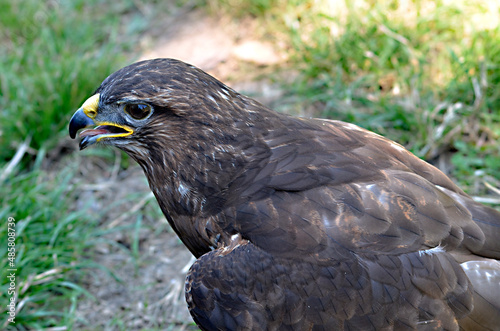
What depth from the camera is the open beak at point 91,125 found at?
3129 mm

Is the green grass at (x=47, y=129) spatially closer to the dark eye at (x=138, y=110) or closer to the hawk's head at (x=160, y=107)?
the hawk's head at (x=160, y=107)

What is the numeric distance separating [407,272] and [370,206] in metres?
0.36

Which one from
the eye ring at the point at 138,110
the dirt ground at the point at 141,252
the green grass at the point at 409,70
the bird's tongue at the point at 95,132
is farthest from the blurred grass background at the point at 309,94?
the eye ring at the point at 138,110

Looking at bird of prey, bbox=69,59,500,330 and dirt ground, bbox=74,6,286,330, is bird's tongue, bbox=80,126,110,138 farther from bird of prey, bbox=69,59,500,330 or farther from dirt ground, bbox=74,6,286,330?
dirt ground, bbox=74,6,286,330

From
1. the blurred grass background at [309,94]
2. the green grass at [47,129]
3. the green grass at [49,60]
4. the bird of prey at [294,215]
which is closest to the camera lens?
the bird of prey at [294,215]

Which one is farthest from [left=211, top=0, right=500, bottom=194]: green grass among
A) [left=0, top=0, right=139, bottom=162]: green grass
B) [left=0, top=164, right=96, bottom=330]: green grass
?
[left=0, top=164, right=96, bottom=330]: green grass

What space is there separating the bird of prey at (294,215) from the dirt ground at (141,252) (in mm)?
1186

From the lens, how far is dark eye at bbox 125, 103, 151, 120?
120 inches

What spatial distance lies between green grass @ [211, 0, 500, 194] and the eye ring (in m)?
2.45

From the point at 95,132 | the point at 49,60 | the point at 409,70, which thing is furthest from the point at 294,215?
the point at 49,60

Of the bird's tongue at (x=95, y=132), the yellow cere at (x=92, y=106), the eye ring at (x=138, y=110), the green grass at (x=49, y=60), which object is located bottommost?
the bird's tongue at (x=95, y=132)

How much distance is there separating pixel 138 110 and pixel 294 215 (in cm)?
99

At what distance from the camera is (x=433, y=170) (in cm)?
331

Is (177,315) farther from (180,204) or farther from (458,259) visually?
(458,259)
